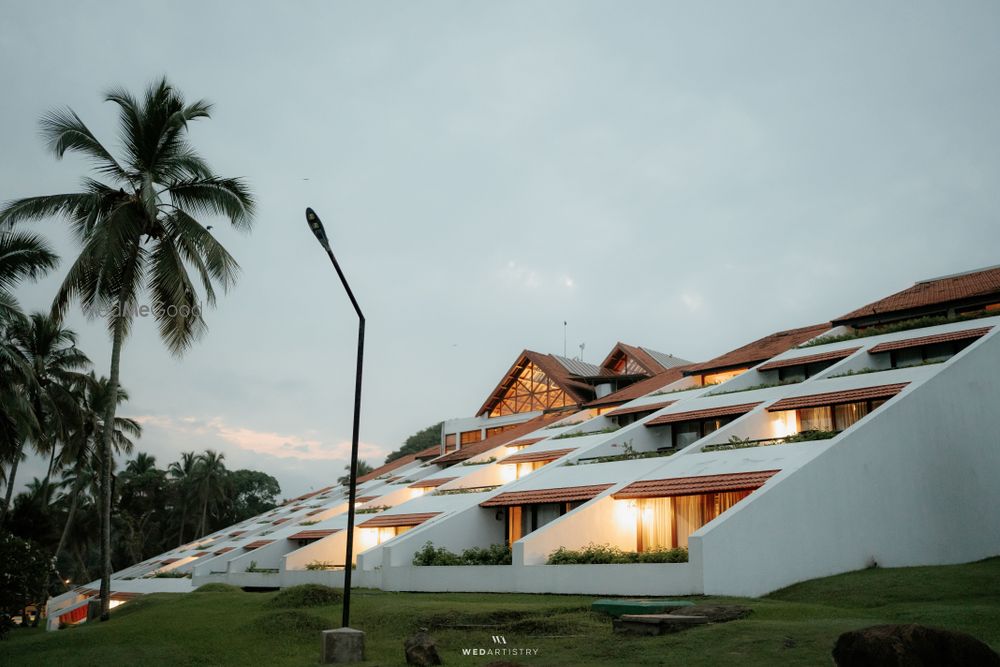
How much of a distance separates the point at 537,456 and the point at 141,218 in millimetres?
18665

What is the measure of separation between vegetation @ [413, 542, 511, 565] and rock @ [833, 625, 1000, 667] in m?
16.6

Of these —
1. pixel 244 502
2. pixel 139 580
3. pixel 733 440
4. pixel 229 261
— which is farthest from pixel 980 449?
pixel 244 502

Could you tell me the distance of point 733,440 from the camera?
2564 cm

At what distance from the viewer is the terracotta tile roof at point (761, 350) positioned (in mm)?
38469

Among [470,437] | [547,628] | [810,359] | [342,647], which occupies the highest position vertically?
[810,359]

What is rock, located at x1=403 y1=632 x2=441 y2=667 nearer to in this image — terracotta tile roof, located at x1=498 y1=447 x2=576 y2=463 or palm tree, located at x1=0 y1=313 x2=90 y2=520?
palm tree, located at x1=0 y1=313 x2=90 y2=520

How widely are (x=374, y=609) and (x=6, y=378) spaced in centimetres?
1116

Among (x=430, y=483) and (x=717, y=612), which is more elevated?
(x=430, y=483)

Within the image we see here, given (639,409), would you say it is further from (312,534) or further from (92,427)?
(92,427)

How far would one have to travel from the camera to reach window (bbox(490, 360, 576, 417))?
171 feet

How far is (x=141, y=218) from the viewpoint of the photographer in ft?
72.3

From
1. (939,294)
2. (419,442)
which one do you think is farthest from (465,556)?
(419,442)

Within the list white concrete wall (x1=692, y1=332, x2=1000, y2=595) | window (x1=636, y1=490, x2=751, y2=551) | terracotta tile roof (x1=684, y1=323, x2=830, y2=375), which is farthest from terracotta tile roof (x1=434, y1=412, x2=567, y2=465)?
white concrete wall (x1=692, y1=332, x2=1000, y2=595)

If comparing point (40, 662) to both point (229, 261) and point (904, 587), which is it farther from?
point (904, 587)
